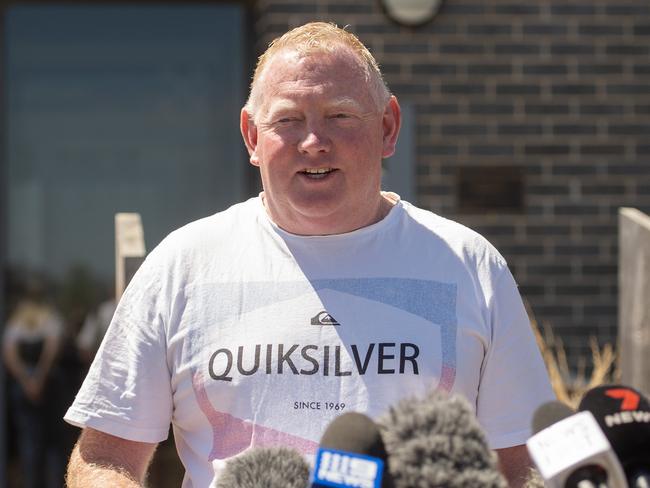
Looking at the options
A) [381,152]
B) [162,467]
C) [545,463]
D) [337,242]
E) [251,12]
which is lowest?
[162,467]

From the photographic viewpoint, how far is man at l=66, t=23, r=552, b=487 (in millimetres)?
2254

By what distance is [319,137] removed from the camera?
90.8 inches

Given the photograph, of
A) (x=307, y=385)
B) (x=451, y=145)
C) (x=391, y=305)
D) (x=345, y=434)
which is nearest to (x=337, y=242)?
(x=391, y=305)

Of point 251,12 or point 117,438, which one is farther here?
point 251,12

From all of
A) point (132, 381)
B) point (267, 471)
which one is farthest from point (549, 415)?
point (132, 381)

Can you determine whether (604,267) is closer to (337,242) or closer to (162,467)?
(162,467)

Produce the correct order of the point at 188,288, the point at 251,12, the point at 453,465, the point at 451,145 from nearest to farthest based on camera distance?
the point at 453,465, the point at 188,288, the point at 451,145, the point at 251,12

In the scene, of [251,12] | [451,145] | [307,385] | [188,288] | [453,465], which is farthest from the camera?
[251,12]

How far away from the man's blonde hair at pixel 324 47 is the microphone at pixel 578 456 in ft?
4.05

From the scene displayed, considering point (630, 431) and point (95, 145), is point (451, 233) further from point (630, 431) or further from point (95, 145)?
point (95, 145)

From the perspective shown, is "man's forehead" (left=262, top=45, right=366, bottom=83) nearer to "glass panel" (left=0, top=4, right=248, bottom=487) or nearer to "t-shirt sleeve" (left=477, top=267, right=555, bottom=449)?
"t-shirt sleeve" (left=477, top=267, right=555, bottom=449)

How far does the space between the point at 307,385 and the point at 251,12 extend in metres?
4.85

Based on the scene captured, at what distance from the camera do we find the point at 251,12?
22.2 ft

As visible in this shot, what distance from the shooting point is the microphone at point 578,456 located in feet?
4.11
